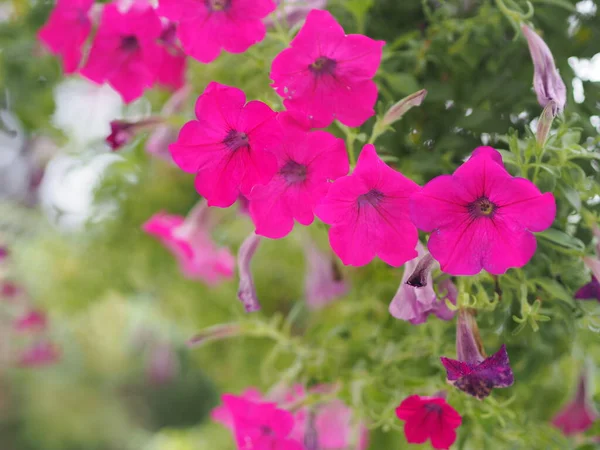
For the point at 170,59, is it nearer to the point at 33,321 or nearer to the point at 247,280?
the point at 247,280

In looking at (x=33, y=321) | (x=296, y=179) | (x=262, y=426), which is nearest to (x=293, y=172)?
(x=296, y=179)

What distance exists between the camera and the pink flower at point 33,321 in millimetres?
1239

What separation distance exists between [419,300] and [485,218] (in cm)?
7

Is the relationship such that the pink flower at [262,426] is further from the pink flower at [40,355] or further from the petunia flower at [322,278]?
the pink flower at [40,355]

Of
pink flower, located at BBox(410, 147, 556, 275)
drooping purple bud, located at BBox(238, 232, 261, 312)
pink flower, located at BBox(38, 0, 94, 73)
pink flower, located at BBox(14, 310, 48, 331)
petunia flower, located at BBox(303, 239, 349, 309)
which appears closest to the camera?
pink flower, located at BBox(410, 147, 556, 275)

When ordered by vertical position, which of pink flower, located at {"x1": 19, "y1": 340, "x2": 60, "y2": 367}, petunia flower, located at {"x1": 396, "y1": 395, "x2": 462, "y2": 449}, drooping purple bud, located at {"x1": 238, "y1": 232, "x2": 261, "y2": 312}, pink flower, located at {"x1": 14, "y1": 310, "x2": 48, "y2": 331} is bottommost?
pink flower, located at {"x1": 19, "y1": 340, "x2": 60, "y2": 367}

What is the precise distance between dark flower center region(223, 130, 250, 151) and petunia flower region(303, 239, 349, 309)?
32 cm

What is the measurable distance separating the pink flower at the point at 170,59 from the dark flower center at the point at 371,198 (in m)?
0.26

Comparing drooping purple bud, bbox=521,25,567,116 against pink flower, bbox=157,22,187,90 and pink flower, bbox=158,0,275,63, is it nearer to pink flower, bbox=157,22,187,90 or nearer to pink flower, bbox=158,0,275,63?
pink flower, bbox=158,0,275,63

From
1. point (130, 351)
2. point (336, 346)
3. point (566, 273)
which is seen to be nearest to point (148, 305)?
point (130, 351)

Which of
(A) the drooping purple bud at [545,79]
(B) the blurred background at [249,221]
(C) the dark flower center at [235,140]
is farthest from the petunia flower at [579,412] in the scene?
(C) the dark flower center at [235,140]

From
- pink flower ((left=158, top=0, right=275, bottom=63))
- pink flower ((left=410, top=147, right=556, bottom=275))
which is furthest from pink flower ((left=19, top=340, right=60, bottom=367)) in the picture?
pink flower ((left=410, top=147, right=556, bottom=275))

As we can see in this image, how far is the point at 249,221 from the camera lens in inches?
30.0

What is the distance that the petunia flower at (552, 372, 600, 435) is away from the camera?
671mm
